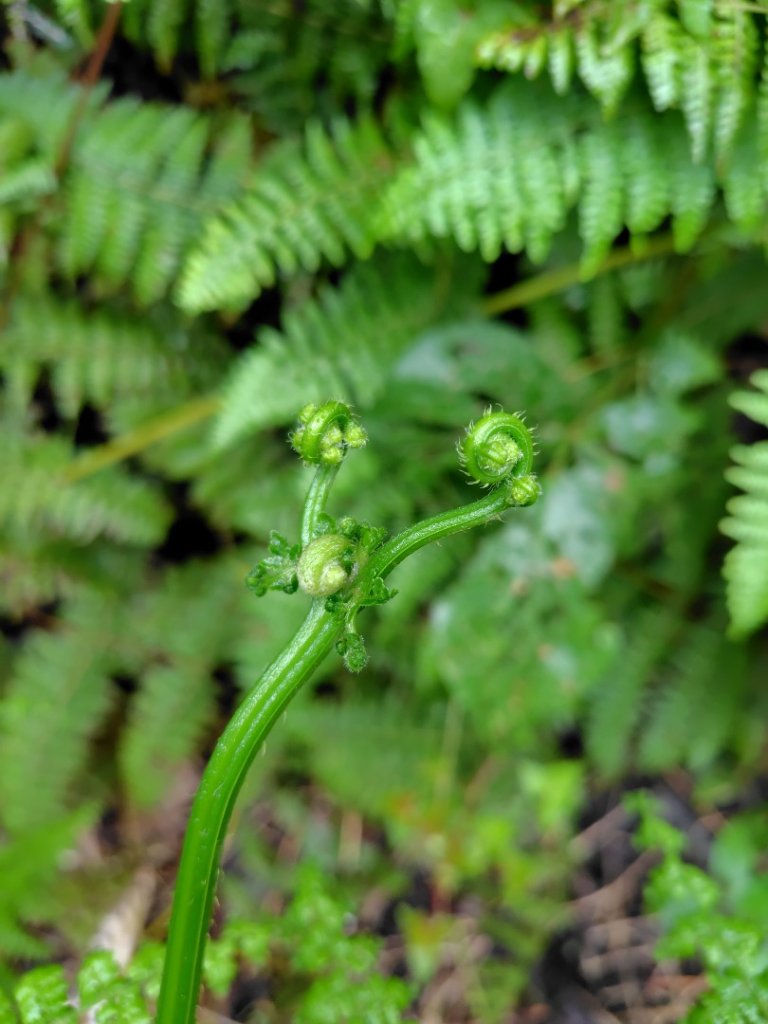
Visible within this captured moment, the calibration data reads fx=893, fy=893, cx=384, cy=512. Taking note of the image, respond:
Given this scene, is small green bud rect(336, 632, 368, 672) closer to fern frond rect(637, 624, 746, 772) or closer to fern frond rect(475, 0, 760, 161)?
fern frond rect(475, 0, 760, 161)

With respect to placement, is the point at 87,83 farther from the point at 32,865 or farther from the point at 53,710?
the point at 32,865

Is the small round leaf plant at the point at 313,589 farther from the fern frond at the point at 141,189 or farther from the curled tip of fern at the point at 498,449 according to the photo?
the fern frond at the point at 141,189

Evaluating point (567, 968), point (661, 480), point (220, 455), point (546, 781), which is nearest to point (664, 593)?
point (661, 480)

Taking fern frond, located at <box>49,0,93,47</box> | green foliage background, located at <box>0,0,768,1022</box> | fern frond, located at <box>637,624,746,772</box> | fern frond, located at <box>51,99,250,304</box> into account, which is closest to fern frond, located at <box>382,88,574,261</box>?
green foliage background, located at <box>0,0,768,1022</box>

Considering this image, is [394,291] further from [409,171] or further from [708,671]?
[708,671]

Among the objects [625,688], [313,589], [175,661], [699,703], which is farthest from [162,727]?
[313,589]

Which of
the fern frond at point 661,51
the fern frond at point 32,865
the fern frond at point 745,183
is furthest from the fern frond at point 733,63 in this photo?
the fern frond at point 32,865
